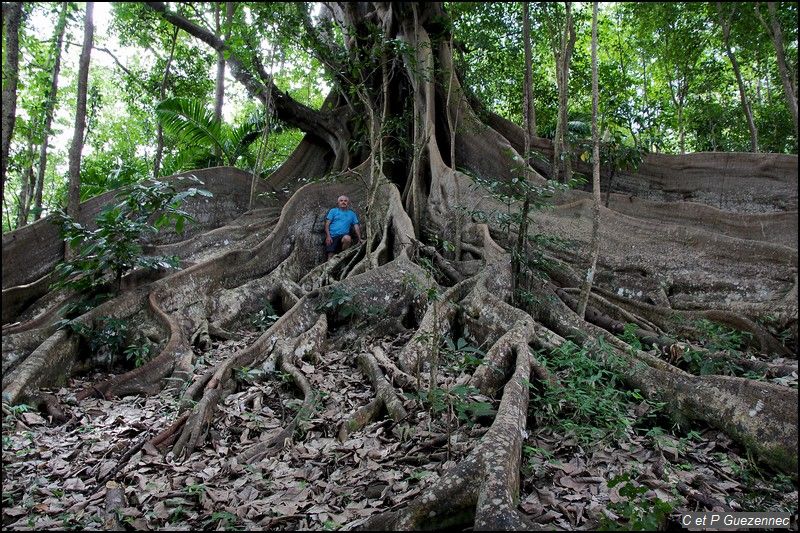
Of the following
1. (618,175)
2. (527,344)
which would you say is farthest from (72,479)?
(618,175)

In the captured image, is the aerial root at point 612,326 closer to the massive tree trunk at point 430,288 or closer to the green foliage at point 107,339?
Answer: the massive tree trunk at point 430,288

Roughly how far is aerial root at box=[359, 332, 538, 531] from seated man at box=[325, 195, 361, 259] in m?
4.66

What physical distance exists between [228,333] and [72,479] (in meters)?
2.35

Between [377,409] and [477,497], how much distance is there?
1.31 m

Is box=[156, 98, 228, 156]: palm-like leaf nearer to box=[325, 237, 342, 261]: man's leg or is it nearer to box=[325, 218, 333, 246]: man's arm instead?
box=[325, 218, 333, 246]: man's arm

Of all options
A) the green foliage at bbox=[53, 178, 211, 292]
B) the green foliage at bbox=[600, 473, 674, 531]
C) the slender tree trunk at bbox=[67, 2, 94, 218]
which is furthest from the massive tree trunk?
the slender tree trunk at bbox=[67, 2, 94, 218]

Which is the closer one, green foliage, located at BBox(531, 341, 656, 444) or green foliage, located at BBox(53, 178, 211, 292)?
green foliage, located at BBox(531, 341, 656, 444)

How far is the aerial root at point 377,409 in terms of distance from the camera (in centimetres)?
338

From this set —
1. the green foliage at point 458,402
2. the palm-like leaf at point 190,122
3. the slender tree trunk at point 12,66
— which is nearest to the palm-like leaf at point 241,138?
the palm-like leaf at point 190,122

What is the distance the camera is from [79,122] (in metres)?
5.77

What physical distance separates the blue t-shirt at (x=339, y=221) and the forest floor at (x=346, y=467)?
343cm

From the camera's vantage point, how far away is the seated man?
7012 millimetres

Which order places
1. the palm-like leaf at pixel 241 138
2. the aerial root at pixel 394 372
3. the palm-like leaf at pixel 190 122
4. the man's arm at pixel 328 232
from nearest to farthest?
1. the aerial root at pixel 394 372
2. the man's arm at pixel 328 232
3. the palm-like leaf at pixel 190 122
4. the palm-like leaf at pixel 241 138

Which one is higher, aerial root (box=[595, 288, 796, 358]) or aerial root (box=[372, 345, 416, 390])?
aerial root (box=[595, 288, 796, 358])
